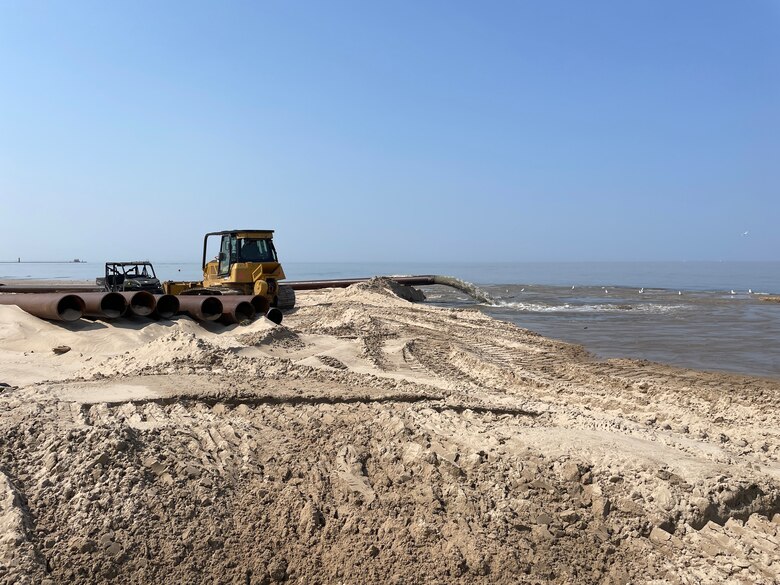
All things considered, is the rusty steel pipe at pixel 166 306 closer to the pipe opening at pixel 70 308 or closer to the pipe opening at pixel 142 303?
the pipe opening at pixel 142 303

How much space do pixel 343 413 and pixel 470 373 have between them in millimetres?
4613

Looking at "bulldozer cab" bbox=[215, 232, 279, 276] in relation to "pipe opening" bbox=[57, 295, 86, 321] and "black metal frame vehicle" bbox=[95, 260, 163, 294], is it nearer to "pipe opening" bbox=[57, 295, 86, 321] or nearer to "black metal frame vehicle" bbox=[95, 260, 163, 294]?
"black metal frame vehicle" bbox=[95, 260, 163, 294]

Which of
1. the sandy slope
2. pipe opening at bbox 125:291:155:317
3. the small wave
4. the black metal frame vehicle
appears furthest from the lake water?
the black metal frame vehicle

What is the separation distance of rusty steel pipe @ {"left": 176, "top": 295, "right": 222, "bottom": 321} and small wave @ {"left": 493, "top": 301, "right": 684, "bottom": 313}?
16024 mm

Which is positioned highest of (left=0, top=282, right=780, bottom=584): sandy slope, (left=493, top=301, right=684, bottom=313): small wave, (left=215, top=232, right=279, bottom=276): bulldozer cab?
(left=215, top=232, right=279, bottom=276): bulldozer cab

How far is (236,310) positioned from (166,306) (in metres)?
1.37

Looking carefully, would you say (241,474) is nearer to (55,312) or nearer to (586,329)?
(55,312)

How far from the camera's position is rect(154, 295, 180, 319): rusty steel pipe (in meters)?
12.4

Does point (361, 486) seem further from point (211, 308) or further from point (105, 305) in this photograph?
point (211, 308)

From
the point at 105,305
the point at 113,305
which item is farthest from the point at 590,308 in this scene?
the point at 105,305

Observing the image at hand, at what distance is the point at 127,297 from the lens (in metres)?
11.9

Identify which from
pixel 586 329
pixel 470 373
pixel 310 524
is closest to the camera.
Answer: pixel 310 524

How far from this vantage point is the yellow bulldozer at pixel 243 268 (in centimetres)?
1666

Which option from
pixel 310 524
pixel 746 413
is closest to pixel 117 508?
pixel 310 524
